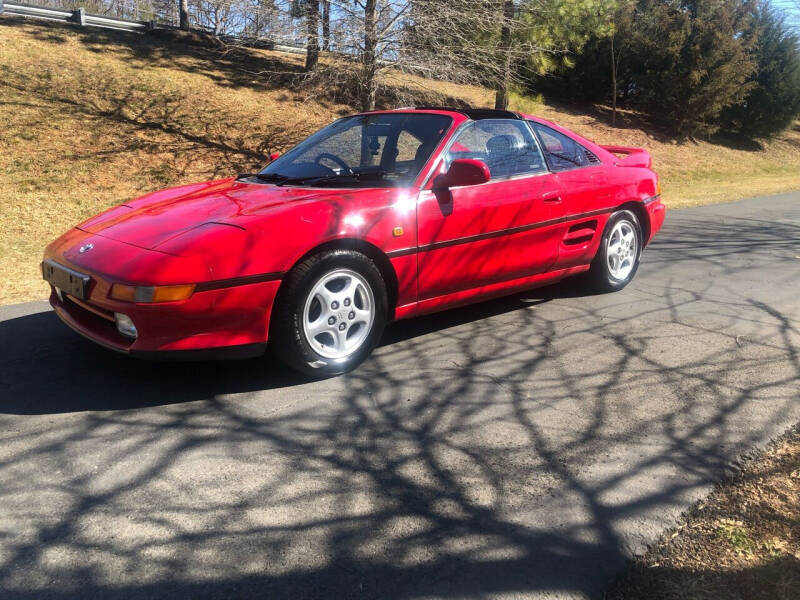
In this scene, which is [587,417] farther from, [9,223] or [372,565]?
[9,223]

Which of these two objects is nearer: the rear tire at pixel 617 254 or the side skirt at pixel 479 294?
the side skirt at pixel 479 294

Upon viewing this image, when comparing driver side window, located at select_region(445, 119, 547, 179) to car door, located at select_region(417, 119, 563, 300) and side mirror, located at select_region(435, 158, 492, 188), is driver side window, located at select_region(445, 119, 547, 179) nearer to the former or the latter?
car door, located at select_region(417, 119, 563, 300)

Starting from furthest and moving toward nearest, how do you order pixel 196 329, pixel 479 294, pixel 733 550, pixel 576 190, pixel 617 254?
pixel 617 254
pixel 576 190
pixel 479 294
pixel 196 329
pixel 733 550

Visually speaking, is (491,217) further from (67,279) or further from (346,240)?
(67,279)

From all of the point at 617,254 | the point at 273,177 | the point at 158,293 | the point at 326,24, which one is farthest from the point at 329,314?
the point at 326,24

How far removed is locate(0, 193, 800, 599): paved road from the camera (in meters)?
2.22

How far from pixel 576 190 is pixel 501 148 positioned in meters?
0.73

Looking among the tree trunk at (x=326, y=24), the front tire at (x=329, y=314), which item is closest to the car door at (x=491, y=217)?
the front tire at (x=329, y=314)

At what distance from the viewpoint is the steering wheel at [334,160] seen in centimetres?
448

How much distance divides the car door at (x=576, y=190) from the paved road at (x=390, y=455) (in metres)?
0.58

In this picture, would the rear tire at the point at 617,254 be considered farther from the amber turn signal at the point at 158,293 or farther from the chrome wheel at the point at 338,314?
the amber turn signal at the point at 158,293

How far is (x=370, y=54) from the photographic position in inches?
437

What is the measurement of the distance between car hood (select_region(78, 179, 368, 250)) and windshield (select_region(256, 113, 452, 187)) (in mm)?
251

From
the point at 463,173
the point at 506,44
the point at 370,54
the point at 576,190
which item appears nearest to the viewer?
the point at 463,173
